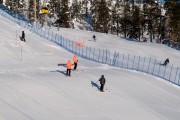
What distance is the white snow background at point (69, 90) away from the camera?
27.8 m

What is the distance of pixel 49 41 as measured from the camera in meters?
55.0

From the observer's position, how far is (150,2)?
3969 inches

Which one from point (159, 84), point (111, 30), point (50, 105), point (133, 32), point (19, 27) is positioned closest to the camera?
point (50, 105)

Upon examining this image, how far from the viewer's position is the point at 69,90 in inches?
1291

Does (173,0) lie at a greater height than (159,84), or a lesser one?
greater

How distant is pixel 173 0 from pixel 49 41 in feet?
176

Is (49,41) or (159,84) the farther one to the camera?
(49,41)

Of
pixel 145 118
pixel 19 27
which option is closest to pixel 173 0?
pixel 19 27

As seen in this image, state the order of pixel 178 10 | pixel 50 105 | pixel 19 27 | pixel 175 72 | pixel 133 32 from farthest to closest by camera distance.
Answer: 1. pixel 133 32
2. pixel 178 10
3. pixel 19 27
4. pixel 175 72
5. pixel 50 105

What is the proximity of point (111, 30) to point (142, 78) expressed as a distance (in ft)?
270

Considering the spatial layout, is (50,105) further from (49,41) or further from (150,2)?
(150,2)

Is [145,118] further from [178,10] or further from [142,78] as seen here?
[178,10]

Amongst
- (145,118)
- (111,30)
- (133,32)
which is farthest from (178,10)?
(145,118)

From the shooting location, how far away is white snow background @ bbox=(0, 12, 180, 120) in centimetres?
2777
